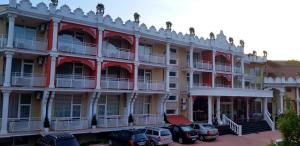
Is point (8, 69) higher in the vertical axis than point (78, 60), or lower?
lower

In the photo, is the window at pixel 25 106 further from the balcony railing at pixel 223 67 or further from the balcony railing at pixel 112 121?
the balcony railing at pixel 223 67

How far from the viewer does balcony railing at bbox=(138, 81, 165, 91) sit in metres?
28.5

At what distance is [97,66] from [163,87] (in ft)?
26.4

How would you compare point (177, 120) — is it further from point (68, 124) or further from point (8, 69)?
point (8, 69)

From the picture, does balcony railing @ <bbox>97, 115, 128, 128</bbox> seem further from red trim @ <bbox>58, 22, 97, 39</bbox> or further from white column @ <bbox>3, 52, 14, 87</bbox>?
white column @ <bbox>3, 52, 14, 87</bbox>

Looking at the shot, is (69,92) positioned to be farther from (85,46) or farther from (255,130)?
(255,130)

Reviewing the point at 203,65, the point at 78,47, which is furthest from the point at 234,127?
the point at 78,47

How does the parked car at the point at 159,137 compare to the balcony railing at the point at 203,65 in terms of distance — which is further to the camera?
the balcony railing at the point at 203,65

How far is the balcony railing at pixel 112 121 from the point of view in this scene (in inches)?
994

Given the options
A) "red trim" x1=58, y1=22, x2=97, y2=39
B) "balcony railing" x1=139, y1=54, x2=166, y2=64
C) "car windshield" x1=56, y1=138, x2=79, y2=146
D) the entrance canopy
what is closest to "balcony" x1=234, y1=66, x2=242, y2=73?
the entrance canopy

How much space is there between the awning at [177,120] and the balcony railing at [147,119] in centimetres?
136

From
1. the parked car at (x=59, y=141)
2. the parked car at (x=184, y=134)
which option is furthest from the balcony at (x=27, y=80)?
the parked car at (x=184, y=134)

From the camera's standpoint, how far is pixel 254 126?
34.9 metres

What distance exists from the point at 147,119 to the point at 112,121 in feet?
13.5
